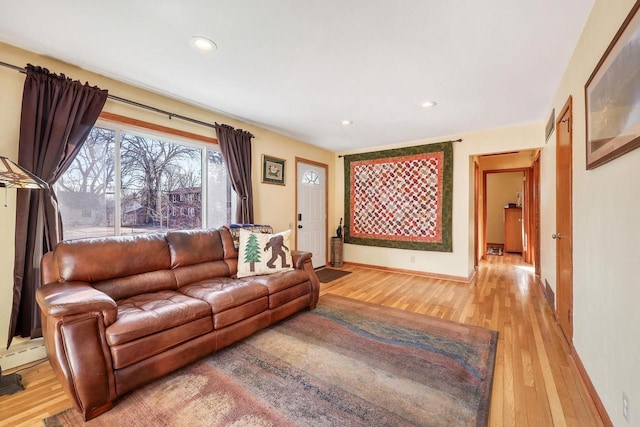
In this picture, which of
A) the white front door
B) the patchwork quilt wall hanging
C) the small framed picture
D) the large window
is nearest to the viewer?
the large window

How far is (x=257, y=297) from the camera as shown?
91.4 inches

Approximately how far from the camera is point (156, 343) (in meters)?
1.69

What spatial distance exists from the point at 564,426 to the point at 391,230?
140 inches

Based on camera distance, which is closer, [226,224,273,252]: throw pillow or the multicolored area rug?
the multicolored area rug

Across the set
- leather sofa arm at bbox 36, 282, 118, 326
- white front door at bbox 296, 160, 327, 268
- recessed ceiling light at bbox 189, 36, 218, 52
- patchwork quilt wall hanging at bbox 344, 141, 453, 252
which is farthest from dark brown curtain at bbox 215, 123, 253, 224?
patchwork quilt wall hanging at bbox 344, 141, 453, 252

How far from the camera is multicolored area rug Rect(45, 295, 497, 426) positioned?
57.4 inches

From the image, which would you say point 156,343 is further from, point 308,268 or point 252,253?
point 308,268

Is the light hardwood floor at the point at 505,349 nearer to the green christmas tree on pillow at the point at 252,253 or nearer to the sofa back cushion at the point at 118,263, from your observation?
the sofa back cushion at the point at 118,263

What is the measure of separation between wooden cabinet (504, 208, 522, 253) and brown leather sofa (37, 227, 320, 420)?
6.16 m

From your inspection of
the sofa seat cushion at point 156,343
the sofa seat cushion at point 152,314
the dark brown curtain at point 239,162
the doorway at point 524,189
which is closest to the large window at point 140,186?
the dark brown curtain at point 239,162

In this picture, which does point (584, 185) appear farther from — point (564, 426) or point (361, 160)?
point (361, 160)

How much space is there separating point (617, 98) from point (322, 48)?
175 cm

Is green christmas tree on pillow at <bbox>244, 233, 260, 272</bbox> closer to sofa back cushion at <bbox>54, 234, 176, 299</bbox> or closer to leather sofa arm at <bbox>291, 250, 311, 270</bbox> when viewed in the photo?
leather sofa arm at <bbox>291, 250, 311, 270</bbox>

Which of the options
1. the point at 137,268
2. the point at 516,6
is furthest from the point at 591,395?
the point at 137,268
